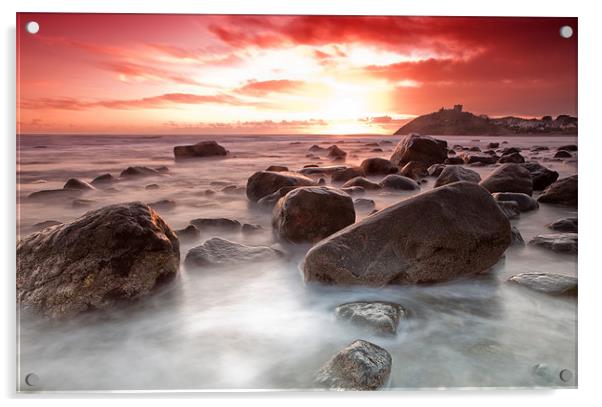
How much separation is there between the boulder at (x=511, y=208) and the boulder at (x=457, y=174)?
0.27m

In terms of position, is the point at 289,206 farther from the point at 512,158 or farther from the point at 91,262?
the point at 512,158

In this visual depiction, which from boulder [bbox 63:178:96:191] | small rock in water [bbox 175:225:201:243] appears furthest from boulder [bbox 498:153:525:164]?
boulder [bbox 63:178:96:191]

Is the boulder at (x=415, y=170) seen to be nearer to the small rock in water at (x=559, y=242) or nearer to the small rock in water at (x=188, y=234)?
the small rock in water at (x=559, y=242)

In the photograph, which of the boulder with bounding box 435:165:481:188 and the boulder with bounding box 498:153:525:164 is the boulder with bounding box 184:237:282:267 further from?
the boulder with bounding box 498:153:525:164

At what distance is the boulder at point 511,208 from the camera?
338cm

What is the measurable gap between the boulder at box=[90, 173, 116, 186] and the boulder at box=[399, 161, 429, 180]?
2267 mm

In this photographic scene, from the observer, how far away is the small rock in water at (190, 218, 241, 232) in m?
3.08

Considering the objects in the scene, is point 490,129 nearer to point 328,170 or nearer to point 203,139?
point 328,170

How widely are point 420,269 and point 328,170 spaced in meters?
1.11

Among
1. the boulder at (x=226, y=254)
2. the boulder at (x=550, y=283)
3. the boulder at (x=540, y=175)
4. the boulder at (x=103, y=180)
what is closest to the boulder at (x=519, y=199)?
the boulder at (x=540, y=175)

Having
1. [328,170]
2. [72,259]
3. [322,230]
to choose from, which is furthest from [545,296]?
[72,259]

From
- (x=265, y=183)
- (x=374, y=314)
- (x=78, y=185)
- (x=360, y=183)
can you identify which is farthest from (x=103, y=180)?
(x=374, y=314)

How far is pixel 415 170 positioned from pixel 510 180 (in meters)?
0.75

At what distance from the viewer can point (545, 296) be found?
2678 mm
